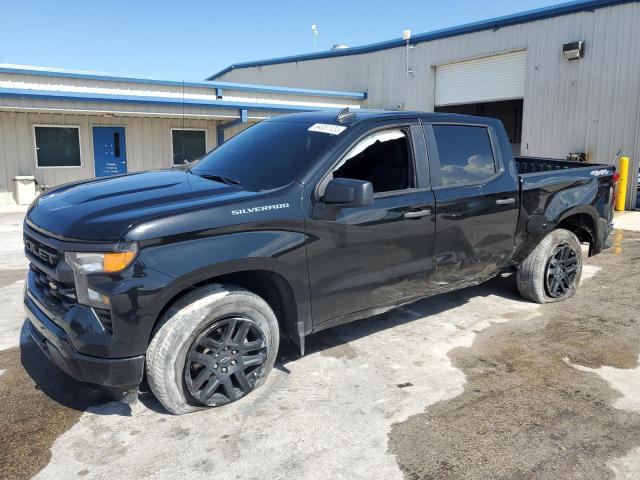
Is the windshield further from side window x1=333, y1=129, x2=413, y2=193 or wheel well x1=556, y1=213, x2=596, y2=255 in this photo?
wheel well x1=556, y1=213, x2=596, y2=255

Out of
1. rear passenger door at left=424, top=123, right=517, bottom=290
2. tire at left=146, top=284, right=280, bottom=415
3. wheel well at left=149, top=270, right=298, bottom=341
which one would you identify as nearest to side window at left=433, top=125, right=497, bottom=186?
rear passenger door at left=424, top=123, right=517, bottom=290

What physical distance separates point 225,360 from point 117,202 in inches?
46.7

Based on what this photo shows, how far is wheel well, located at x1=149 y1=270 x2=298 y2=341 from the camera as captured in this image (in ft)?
11.3

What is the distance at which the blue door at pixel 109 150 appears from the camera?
1595cm

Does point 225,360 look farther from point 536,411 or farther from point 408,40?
point 408,40

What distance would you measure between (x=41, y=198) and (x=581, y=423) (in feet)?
12.7

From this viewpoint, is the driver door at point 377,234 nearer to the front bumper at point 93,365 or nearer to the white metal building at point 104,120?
the front bumper at point 93,365

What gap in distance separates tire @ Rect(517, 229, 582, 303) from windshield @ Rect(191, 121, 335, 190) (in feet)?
9.14

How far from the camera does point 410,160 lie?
417cm

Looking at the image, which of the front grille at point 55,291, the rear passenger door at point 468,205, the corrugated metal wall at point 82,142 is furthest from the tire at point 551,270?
the corrugated metal wall at point 82,142

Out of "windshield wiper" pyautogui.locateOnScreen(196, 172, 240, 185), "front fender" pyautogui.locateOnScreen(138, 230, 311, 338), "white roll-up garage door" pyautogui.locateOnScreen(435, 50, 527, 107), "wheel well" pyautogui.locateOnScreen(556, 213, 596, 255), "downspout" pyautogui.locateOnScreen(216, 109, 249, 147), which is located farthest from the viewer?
"downspout" pyautogui.locateOnScreen(216, 109, 249, 147)

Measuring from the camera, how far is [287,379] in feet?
12.7

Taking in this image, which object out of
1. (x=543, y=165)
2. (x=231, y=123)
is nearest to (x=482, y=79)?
(x=231, y=123)

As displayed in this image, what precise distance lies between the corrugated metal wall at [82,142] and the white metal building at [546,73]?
7418 mm
